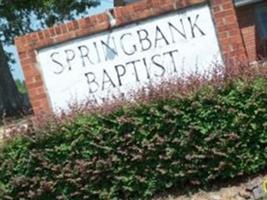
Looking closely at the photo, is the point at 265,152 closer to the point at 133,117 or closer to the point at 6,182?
the point at 133,117

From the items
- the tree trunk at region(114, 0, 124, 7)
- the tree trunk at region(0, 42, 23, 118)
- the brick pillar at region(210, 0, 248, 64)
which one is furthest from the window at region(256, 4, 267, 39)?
the brick pillar at region(210, 0, 248, 64)

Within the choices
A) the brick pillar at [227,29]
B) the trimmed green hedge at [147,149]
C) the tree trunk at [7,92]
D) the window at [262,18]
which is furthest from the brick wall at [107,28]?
the window at [262,18]

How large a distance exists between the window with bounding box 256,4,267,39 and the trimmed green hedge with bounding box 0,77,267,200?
887 inches

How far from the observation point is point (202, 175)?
26.5 feet

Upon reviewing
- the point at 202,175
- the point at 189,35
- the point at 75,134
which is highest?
the point at 189,35

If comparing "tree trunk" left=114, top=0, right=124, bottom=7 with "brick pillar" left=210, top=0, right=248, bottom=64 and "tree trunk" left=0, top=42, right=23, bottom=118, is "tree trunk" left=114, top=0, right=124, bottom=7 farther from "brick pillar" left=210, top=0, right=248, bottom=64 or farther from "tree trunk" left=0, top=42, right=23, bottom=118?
"brick pillar" left=210, top=0, right=248, bottom=64

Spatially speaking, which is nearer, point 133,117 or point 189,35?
point 133,117

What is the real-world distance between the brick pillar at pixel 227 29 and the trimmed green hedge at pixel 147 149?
813 millimetres

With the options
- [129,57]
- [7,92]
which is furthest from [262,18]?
[129,57]

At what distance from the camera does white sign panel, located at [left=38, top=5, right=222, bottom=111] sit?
8703 mm

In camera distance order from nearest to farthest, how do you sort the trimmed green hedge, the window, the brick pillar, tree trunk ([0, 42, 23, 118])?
the trimmed green hedge → the brick pillar → the window → tree trunk ([0, 42, 23, 118])

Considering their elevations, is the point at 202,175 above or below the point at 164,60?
below

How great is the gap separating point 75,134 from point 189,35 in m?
1.70

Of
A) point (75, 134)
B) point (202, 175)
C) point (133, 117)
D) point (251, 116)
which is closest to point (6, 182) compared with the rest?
point (75, 134)
